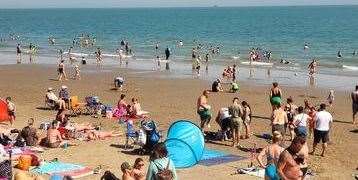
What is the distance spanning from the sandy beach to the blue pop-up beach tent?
233 mm

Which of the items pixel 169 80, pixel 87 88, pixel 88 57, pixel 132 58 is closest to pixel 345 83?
pixel 169 80

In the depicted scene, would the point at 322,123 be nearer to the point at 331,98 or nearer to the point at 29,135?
A: the point at 29,135

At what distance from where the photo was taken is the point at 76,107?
21.5 meters

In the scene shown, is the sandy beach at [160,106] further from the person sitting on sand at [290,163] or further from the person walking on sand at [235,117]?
the person sitting on sand at [290,163]

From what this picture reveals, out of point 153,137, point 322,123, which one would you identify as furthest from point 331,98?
point 153,137

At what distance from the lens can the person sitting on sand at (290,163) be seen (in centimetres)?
912

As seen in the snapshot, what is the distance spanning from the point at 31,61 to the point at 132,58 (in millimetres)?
8737

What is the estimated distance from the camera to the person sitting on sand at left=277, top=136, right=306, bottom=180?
359 inches

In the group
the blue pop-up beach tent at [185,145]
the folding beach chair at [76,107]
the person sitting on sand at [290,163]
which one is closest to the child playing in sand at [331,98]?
the folding beach chair at [76,107]

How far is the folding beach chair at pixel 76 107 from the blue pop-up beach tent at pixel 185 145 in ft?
26.2

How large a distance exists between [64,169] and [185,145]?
111 inches

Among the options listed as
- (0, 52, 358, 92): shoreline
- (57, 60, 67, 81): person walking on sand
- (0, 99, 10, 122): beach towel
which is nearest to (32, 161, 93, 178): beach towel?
(0, 99, 10, 122): beach towel

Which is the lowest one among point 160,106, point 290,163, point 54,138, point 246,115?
point 160,106

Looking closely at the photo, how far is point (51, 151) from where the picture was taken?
15.7 m
